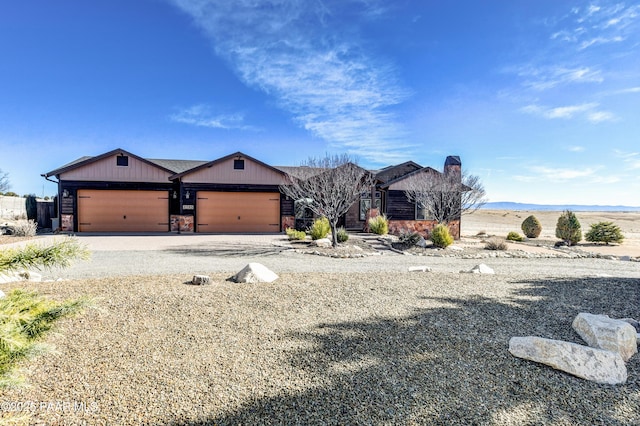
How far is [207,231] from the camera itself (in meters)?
17.0

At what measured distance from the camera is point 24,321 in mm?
1667

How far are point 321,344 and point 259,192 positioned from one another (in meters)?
14.6

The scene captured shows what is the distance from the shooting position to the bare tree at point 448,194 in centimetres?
1534

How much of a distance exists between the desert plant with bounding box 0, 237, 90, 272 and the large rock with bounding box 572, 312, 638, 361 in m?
4.73

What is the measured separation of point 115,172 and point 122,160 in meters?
0.70

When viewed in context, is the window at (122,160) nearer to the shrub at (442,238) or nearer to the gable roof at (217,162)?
the gable roof at (217,162)

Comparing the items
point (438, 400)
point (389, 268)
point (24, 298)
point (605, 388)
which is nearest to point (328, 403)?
point (438, 400)

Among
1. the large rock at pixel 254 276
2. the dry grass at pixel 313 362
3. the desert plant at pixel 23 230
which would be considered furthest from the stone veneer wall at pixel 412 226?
the desert plant at pixel 23 230

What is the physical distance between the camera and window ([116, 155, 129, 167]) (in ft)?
53.6

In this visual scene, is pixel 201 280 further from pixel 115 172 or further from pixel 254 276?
pixel 115 172

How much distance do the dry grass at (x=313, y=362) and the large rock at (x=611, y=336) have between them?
0.38 ft

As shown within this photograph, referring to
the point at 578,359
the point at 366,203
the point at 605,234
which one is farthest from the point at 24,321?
the point at 605,234

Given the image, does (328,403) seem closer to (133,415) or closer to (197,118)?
(133,415)

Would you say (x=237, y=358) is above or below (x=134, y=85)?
below
